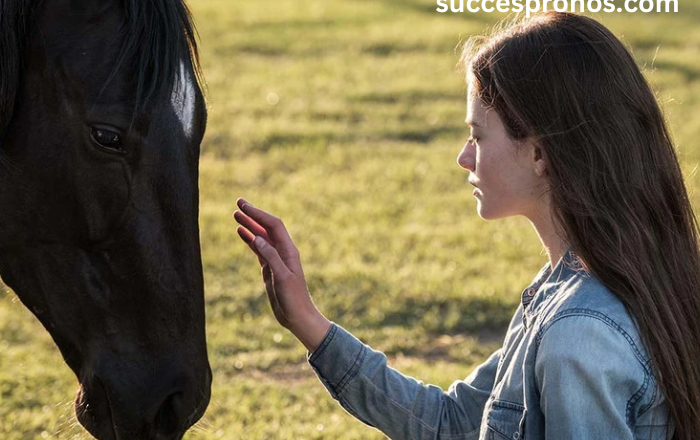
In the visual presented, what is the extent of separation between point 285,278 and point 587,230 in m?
0.81

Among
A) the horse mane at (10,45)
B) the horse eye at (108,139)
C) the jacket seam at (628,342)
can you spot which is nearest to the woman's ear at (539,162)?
the jacket seam at (628,342)

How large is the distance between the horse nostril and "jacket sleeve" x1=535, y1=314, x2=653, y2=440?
0.84 meters

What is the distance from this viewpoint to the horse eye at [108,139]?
248 cm

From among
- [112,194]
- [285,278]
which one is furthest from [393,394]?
[112,194]

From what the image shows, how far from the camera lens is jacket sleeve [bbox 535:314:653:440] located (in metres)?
2.22

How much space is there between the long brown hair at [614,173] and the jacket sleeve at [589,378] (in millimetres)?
78

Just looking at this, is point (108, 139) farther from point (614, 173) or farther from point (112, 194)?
point (614, 173)

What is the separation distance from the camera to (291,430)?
4223mm

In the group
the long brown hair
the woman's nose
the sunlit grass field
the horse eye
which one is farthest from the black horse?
the long brown hair

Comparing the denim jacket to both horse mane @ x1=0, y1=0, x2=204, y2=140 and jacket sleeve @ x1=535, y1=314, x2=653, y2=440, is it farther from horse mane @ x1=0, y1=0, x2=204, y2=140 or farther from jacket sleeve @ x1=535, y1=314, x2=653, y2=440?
horse mane @ x1=0, y1=0, x2=204, y2=140

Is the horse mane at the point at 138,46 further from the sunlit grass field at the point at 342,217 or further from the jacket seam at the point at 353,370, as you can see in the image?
the jacket seam at the point at 353,370

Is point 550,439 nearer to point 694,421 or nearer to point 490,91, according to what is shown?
point 694,421

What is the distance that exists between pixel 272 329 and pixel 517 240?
213 centimetres

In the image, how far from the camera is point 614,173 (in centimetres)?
240
